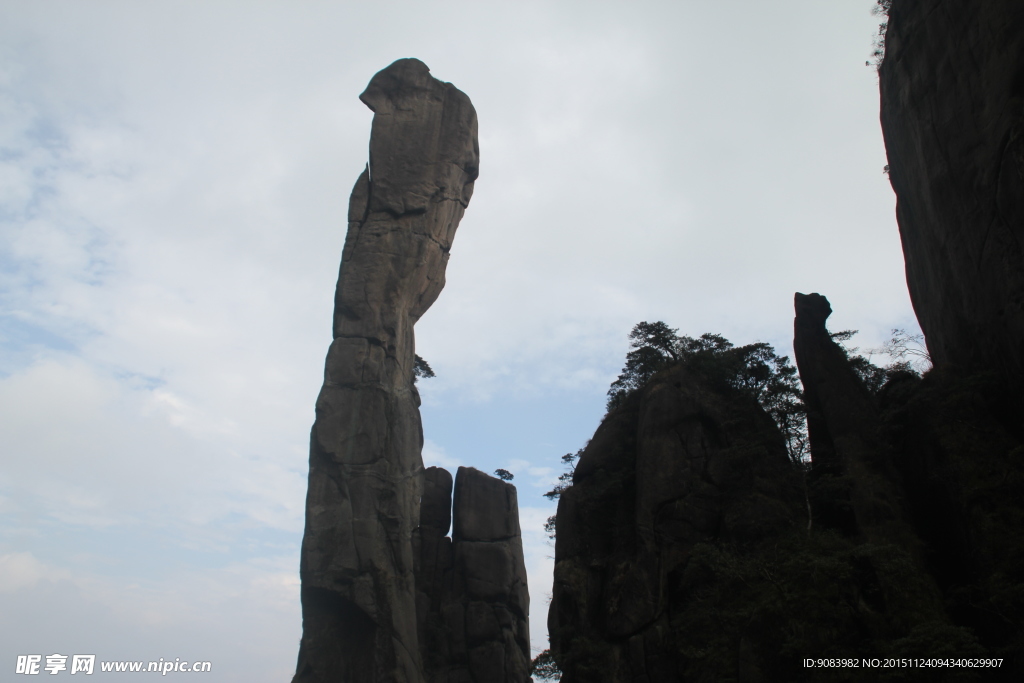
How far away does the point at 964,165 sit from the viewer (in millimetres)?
16859

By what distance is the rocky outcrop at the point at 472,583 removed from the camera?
30.5 metres

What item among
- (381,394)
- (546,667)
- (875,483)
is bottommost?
(546,667)

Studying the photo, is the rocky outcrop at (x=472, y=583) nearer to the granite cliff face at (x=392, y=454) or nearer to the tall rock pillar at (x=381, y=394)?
the granite cliff face at (x=392, y=454)

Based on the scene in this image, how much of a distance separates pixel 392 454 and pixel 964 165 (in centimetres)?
2162

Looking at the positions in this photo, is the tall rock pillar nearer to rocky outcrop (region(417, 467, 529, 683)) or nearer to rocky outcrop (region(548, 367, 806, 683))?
rocky outcrop (region(417, 467, 529, 683))

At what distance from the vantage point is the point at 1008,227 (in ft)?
49.4

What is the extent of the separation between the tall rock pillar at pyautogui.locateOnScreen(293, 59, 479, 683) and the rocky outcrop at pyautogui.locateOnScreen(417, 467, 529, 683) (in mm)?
3010

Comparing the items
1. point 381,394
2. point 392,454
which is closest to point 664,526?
point 392,454

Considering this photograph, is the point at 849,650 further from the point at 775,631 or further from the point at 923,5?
the point at 923,5

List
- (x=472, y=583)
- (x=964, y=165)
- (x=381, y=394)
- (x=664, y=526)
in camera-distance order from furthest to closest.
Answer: (x=472, y=583)
(x=381, y=394)
(x=664, y=526)
(x=964, y=165)

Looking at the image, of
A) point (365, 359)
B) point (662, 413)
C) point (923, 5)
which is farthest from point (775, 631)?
point (365, 359)

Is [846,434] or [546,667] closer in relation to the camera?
[846,434]

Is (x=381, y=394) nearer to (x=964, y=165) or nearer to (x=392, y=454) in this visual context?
(x=392, y=454)

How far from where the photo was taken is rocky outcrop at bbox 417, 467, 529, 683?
100 feet
